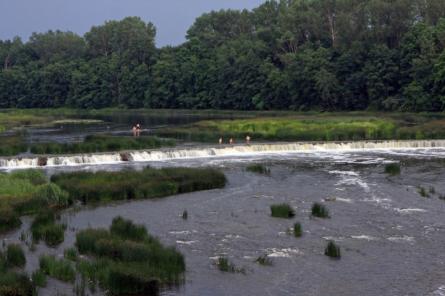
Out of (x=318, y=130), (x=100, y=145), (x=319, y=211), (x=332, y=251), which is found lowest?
(x=332, y=251)

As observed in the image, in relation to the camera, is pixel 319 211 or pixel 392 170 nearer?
pixel 319 211

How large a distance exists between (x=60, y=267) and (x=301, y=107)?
295 ft

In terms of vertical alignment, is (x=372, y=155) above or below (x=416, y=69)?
below

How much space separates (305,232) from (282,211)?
3280mm

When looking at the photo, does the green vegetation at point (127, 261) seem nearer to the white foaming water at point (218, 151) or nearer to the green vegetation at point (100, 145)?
the white foaming water at point (218, 151)

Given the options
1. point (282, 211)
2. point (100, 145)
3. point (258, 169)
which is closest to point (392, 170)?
point (258, 169)

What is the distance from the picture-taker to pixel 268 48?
125375 mm

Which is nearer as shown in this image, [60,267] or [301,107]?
[60,267]

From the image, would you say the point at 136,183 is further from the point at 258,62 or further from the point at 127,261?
the point at 258,62

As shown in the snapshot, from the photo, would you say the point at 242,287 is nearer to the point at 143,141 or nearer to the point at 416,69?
the point at 143,141

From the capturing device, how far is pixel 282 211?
30547 millimetres

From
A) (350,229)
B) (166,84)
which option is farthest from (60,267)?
(166,84)

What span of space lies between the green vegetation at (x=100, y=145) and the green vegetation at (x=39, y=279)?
33.9 meters

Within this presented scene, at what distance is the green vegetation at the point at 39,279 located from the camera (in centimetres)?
1985
